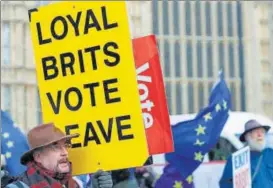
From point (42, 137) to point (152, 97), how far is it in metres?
2.00

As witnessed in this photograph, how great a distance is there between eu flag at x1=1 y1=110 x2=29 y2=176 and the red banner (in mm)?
3998

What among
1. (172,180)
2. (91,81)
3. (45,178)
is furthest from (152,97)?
(172,180)

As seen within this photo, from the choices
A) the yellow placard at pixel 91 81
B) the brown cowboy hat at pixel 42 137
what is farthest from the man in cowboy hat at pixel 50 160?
the yellow placard at pixel 91 81

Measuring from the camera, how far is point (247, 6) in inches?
1710

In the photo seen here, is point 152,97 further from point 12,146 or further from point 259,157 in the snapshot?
point 12,146

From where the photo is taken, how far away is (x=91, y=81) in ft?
15.7

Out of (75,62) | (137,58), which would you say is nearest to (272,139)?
(137,58)

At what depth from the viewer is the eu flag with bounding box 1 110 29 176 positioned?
10.6 meters

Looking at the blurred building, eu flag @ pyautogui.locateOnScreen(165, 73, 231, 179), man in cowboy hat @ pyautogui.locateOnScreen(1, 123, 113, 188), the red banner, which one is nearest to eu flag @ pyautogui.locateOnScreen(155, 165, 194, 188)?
eu flag @ pyautogui.locateOnScreen(165, 73, 231, 179)

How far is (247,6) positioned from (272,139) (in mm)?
34681

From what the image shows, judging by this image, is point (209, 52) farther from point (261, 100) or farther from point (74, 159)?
point (74, 159)

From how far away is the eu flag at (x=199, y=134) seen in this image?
30.2 feet

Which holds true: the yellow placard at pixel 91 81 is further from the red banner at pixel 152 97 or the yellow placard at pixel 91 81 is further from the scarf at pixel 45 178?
the red banner at pixel 152 97

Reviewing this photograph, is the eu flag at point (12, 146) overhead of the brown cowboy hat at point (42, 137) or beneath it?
beneath
